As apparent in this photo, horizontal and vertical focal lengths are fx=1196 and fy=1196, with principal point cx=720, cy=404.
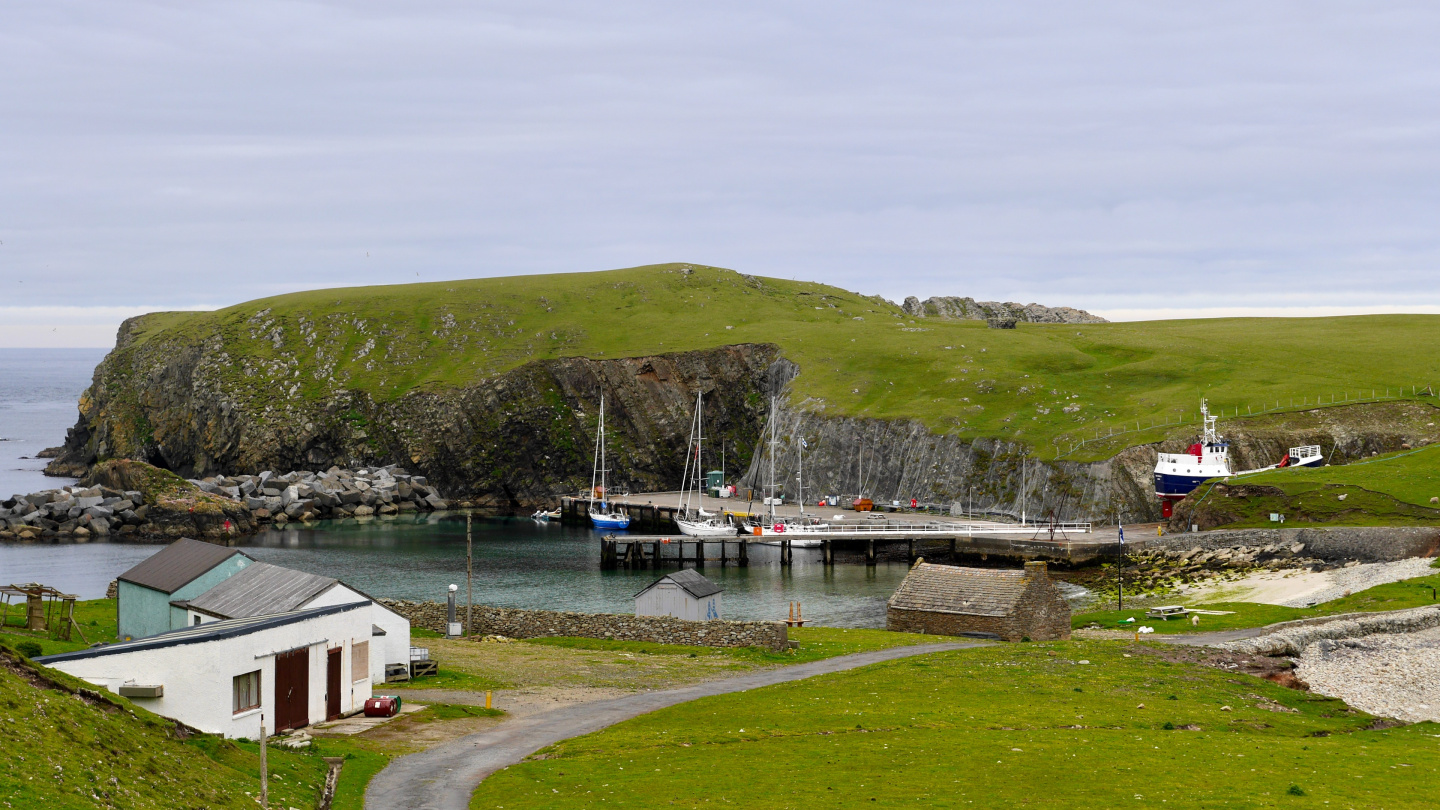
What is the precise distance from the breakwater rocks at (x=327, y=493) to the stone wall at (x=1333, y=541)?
289 ft

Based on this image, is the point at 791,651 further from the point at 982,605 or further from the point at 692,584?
the point at 982,605

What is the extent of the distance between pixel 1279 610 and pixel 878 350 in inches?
3837

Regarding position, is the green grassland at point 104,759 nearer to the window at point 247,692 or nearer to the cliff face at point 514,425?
the window at point 247,692

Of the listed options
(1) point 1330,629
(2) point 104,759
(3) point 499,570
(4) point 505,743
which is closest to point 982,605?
(1) point 1330,629

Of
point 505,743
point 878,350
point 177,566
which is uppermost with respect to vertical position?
point 878,350

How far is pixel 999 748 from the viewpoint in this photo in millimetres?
30188

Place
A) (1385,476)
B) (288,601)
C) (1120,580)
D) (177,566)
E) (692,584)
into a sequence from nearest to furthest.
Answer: (288,601), (177,566), (692,584), (1120,580), (1385,476)

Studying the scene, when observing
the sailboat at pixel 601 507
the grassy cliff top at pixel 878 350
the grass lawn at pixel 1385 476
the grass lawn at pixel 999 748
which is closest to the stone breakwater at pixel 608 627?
the grass lawn at pixel 999 748

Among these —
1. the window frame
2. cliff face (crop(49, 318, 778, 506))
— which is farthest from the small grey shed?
cliff face (crop(49, 318, 778, 506))

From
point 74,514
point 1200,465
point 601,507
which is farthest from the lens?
point 601,507

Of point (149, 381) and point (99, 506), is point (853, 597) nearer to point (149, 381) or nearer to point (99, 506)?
point (99, 506)

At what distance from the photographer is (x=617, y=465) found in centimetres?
15550

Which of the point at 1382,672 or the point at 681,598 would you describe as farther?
the point at 681,598

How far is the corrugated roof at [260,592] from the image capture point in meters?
38.9
